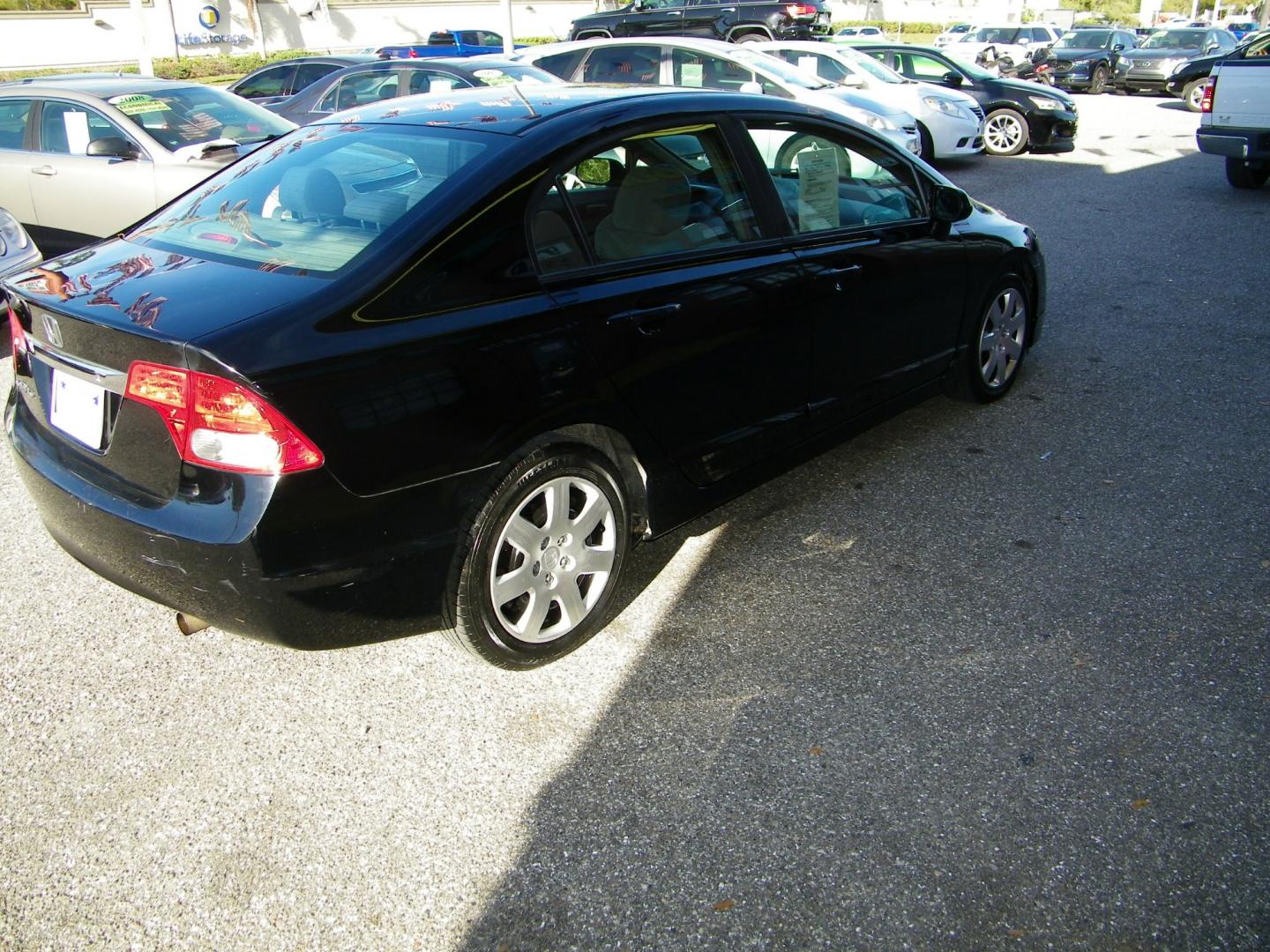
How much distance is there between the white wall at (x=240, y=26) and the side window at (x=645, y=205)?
43807mm

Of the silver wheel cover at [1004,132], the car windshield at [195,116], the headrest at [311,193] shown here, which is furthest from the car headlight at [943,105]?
the headrest at [311,193]

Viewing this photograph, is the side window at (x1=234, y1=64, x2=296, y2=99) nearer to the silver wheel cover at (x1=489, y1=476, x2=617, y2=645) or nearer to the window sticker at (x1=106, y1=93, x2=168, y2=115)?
the window sticker at (x1=106, y1=93, x2=168, y2=115)

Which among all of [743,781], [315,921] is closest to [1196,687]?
[743,781]

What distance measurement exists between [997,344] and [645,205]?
8.14ft

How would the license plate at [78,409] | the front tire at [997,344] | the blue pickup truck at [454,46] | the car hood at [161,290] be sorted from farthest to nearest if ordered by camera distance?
the blue pickup truck at [454,46] < the front tire at [997,344] < the license plate at [78,409] < the car hood at [161,290]

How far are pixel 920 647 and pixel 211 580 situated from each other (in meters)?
2.10

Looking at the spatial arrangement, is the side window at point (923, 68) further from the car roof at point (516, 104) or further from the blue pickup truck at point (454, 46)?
the car roof at point (516, 104)

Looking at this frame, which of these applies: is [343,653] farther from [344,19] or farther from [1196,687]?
[344,19]

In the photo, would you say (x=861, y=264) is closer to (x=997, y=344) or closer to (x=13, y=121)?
(x=997, y=344)

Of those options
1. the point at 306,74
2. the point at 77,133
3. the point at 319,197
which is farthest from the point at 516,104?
the point at 306,74

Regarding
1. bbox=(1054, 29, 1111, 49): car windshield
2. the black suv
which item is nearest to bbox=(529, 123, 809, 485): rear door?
the black suv

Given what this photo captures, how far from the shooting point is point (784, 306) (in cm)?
367

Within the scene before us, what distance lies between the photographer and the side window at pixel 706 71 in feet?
36.8

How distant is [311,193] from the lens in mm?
3232
